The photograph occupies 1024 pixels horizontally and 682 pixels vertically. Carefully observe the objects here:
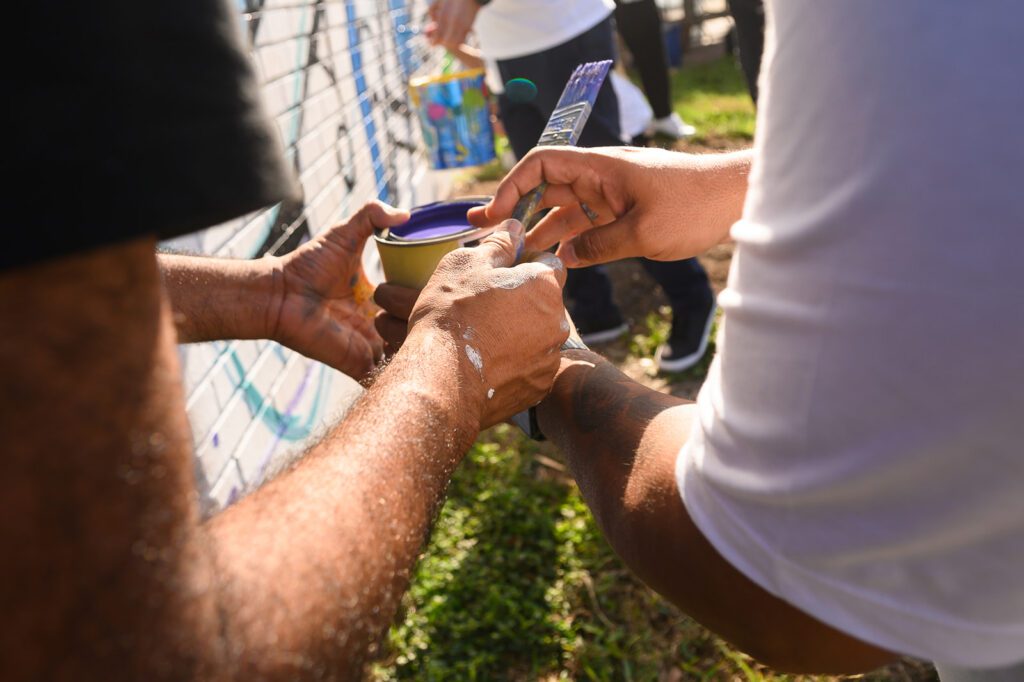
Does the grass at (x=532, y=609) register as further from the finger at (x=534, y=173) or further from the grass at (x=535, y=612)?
the finger at (x=534, y=173)

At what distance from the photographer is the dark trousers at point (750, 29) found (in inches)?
175

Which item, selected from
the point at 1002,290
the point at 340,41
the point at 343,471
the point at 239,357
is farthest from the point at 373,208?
the point at 340,41

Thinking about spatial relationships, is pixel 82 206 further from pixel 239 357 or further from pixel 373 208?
pixel 239 357

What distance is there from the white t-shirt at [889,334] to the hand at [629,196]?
0.76 metres

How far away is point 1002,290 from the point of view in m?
0.84

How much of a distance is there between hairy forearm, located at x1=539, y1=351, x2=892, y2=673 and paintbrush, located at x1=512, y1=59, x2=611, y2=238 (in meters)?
0.41

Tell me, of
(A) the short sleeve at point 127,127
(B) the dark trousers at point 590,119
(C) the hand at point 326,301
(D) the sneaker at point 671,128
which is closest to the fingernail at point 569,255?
(C) the hand at point 326,301

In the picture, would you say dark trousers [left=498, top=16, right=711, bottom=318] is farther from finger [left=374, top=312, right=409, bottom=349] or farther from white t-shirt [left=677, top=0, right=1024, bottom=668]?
white t-shirt [left=677, top=0, right=1024, bottom=668]

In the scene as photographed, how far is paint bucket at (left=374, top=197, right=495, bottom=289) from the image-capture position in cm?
165

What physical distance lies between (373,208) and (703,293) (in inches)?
87.0

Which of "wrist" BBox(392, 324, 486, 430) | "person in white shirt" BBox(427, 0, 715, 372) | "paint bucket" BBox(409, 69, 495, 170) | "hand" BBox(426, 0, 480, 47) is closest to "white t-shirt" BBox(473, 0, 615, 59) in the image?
"person in white shirt" BBox(427, 0, 715, 372)

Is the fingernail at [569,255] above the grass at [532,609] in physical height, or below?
above

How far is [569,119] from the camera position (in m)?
1.81

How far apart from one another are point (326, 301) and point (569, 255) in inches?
26.9
